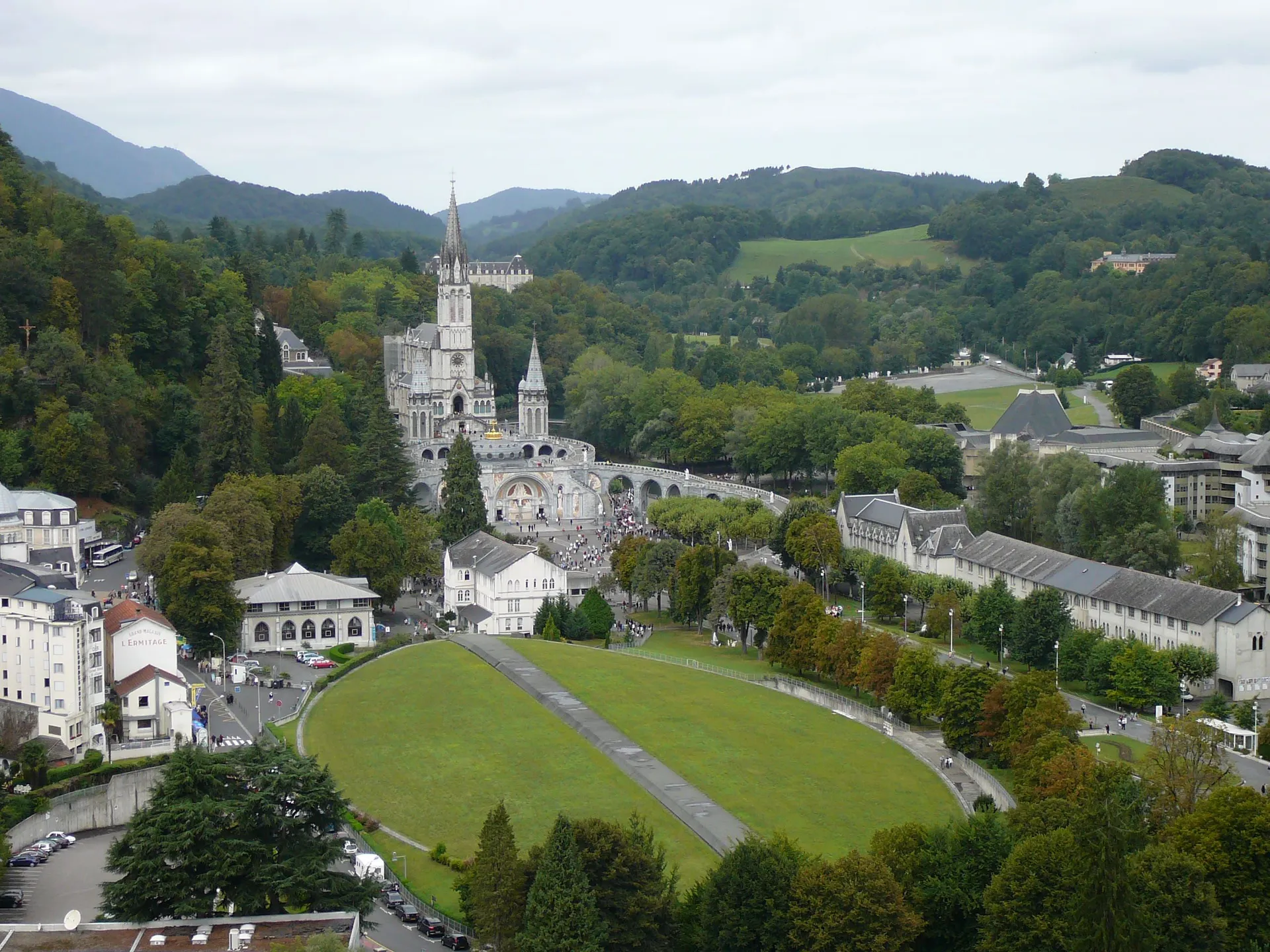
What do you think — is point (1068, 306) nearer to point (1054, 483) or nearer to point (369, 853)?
point (1054, 483)

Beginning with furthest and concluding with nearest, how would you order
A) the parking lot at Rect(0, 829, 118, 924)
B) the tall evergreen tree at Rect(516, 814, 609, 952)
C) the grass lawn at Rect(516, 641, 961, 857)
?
the grass lawn at Rect(516, 641, 961, 857) < the parking lot at Rect(0, 829, 118, 924) < the tall evergreen tree at Rect(516, 814, 609, 952)

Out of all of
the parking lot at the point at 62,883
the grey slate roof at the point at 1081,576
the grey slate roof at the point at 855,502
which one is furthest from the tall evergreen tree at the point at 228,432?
the grey slate roof at the point at 1081,576

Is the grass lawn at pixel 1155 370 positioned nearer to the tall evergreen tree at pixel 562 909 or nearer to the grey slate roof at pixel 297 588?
the grey slate roof at pixel 297 588

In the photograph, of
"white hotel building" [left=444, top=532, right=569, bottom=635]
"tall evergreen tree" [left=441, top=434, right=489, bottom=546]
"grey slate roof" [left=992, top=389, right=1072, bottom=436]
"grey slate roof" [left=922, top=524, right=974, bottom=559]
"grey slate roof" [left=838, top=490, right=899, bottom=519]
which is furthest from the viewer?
"grey slate roof" [left=992, top=389, right=1072, bottom=436]

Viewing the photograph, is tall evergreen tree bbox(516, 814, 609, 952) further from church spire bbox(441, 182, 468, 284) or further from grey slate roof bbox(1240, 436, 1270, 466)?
church spire bbox(441, 182, 468, 284)

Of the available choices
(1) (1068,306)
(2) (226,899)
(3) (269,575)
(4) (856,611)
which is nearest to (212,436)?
(3) (269,575)

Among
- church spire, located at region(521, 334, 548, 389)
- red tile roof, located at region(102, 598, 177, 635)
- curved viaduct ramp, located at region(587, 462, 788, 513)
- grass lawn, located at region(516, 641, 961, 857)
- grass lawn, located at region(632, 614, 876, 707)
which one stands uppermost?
church spire, located at region(521, 334, 548, 389)

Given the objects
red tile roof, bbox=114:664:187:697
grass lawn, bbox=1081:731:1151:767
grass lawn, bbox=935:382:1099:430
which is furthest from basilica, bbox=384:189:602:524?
grass lawn, bbox=1081:731:1151:767
